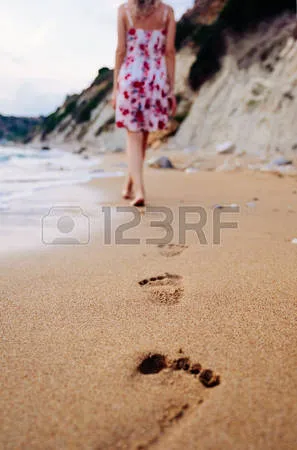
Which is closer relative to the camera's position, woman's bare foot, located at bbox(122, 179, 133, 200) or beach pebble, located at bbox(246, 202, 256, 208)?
beach pebble, located at bbox(246, 202, 256, 208)

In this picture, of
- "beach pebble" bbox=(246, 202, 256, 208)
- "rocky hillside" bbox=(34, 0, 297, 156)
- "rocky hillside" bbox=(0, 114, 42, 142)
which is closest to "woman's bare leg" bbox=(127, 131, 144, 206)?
"beach pebble" bbox=(246, 202, 256, 208)

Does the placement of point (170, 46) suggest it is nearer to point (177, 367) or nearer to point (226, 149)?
point (177, 367)

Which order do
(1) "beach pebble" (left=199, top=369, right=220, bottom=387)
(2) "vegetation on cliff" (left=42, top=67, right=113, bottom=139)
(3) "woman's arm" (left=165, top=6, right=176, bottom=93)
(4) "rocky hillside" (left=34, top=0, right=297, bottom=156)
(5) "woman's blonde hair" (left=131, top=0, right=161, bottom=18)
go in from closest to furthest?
1. (1) "beach pebble" (left=199, top=369, right=220, bottom=387)
2. (5) "woman's blonde hair" (left=131, top=0, right=161, bottom=18)
3. (3) "woman's arm" (left=165, top=6, right=176, bottom=93)
4. (4) "rocky hillside" (left=34, top=0, right=297, bottom=156)
5. (2) "vegetation on cliff" (left=42, top=67, right=113, bottom=139)

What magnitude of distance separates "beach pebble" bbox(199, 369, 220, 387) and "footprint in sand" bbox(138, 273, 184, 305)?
38cm

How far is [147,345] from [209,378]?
191mm

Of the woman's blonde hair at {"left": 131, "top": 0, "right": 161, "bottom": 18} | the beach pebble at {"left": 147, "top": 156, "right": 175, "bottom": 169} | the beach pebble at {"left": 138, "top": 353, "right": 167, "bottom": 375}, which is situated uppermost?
the woman's blonde hair at {"left": 131, "top": 0, "right": 161, "bottom": 18}

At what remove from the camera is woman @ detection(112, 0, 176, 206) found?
318cm

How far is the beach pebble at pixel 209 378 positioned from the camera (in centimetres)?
83

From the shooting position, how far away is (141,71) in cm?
322

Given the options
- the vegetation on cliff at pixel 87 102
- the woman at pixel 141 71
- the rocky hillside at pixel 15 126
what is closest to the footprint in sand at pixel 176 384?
the woman at pixel 141 71

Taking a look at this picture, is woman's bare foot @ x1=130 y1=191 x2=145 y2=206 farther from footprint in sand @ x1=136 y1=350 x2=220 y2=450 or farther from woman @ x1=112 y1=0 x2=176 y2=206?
footprint in sand @ x1=136 y1=350 x2=220 y2=450

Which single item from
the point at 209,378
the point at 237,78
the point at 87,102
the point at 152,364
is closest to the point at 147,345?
the point at 152,364

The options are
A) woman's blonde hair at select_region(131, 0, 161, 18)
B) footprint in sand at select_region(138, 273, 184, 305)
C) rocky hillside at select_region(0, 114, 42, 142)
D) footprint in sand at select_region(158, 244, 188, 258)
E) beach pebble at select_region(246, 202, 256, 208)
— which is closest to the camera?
footprint in sand at select_region(138, 273, 184, 305)

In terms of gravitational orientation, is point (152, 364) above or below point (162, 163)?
below
